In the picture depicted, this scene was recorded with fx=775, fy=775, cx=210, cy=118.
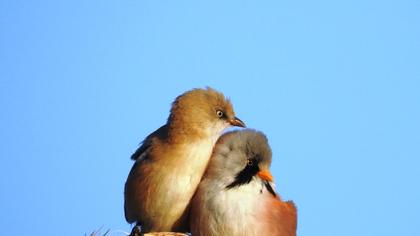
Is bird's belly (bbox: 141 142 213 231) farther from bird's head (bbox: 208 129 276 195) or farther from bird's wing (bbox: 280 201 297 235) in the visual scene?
bird's wing (bbox: 280 201 297 235)

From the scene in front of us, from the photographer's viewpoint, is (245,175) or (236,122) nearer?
(245,175)

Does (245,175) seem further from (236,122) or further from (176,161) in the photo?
(236,122)

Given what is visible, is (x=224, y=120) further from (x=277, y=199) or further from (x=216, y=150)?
(x=277, y=199)

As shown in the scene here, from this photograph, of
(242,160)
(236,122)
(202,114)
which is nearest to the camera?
(242,160)

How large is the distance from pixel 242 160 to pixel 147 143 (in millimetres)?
1235

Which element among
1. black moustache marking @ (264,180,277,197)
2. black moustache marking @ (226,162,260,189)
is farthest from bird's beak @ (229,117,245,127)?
black moustache marking @ (264,180,277,197)

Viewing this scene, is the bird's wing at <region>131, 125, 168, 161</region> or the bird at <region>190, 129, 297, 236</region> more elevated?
the bird's wing at <region>131, 125, 168, 161</region>

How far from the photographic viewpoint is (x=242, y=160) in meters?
8.27

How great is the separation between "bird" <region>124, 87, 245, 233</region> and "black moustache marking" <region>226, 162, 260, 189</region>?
381mm

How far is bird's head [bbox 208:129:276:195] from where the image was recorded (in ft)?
26.7

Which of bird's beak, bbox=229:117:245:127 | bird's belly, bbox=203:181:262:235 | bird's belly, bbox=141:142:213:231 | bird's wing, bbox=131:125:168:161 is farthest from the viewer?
bird's beak, bbox=229:117:245:127

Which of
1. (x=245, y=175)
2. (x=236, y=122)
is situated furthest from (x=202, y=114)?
(x=245, y=175)

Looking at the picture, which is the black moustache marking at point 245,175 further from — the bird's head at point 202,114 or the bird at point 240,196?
the bird's head at point 202,114

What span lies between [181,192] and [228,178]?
1.69 ft
